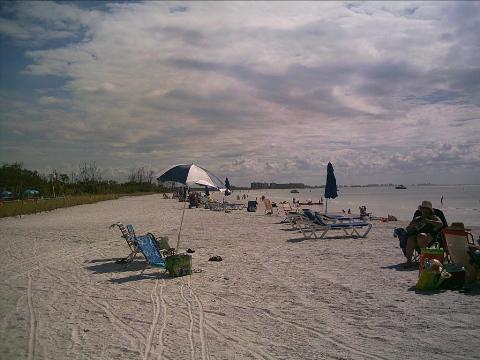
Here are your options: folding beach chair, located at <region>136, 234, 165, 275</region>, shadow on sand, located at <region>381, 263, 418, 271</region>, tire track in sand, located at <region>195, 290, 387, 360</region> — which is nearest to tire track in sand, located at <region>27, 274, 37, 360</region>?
folding beach chair, located at <region>136, 234, 165, 275</region>

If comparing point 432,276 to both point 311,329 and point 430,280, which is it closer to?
point 430,280

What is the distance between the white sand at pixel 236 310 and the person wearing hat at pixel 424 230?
53cm

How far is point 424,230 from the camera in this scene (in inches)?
→ 283

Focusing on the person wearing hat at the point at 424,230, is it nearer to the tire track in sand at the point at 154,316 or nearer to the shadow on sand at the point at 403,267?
the shadow on sand at the point at 403,267

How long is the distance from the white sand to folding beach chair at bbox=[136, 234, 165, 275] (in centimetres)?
29

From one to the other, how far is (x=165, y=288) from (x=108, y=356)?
97.1 inches

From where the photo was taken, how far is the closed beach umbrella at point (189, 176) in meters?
8.70

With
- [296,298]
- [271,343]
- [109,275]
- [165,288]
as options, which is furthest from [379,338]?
[109,275]

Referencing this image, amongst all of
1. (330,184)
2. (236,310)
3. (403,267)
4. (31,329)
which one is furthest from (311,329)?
(330,184)

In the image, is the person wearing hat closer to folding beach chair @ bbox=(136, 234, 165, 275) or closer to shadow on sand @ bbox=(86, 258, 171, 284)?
shadow on sand @ bbox=(86, 258, 171, 284)

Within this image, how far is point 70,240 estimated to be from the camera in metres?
11.4

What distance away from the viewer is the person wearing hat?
709 centimetres

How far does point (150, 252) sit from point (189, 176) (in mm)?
2038

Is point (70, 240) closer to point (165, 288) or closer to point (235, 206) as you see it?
point (165, 288)
